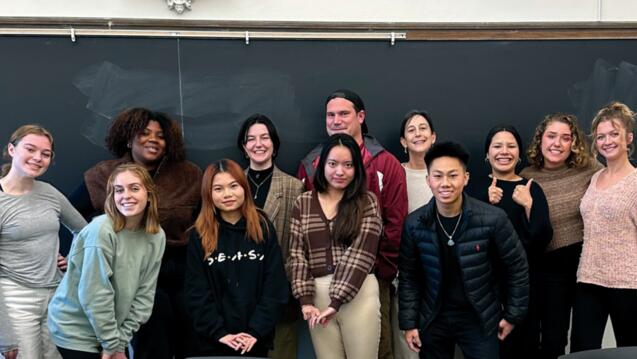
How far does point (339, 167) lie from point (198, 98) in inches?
40.5

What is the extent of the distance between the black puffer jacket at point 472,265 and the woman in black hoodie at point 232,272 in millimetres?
531

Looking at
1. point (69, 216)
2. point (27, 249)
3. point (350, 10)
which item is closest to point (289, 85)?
point (350, 10)

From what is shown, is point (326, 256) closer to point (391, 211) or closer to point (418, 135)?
point (391, 211)

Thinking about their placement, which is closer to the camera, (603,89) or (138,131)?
(138,131)

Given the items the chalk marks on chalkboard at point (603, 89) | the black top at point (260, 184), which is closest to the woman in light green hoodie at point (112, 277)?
the black top at point (260, 184)

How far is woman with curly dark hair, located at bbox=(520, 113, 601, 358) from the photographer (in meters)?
2.40

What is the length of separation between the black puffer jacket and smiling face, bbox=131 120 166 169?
1243 millimetres

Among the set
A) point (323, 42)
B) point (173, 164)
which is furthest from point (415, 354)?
point (323, 42)

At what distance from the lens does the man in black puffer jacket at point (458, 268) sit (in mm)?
2066

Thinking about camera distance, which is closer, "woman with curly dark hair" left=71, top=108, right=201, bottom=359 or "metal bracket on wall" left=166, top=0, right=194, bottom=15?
"woman with curly dark hair" left=71, top=108, right=201, bottom=359

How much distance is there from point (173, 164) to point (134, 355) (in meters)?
0.89

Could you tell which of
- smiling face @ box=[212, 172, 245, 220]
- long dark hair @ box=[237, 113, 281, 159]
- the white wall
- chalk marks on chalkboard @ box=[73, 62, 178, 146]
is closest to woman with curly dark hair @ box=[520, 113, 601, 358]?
the white wall

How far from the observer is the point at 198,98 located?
111 inches

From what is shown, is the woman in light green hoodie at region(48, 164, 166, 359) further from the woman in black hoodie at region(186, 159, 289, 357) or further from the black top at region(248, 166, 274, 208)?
the black top at region(248, 166, 274, 208)
